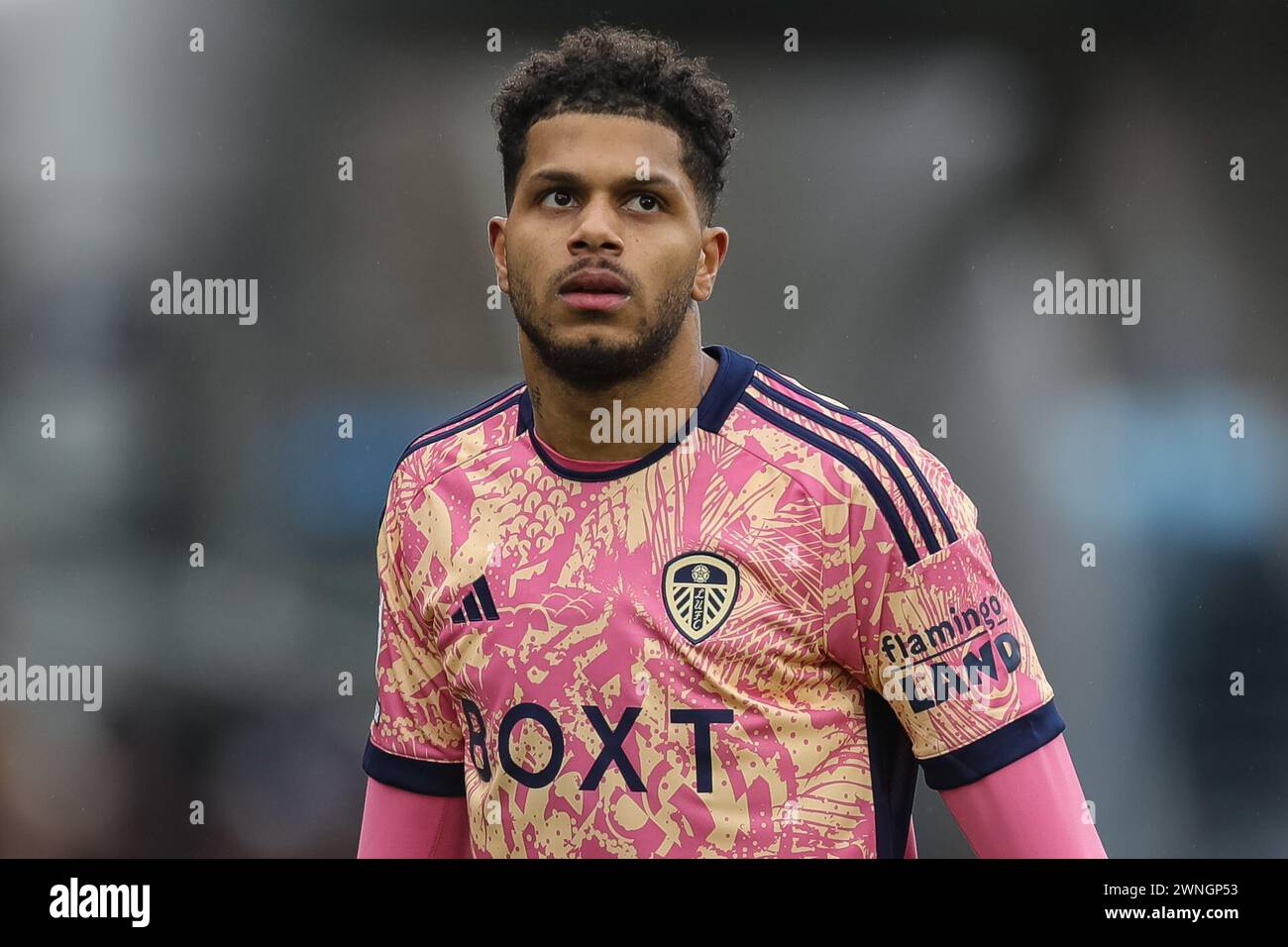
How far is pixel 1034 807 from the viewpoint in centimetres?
215

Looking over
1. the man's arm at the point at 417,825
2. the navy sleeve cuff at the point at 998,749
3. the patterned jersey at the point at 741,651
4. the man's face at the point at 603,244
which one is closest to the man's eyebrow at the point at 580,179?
the man's face at the point at 603,244

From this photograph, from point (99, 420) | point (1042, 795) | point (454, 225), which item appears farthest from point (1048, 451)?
point (99, 420)

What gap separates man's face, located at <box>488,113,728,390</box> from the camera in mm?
2195

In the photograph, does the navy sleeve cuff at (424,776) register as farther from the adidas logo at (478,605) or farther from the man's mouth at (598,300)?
the man's mouth at (598,300)

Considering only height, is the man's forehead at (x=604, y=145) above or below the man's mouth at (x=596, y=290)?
above

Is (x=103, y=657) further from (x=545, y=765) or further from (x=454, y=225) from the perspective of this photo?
(x=545, y=765)

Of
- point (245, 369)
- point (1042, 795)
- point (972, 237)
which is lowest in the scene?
point (1042, 795)

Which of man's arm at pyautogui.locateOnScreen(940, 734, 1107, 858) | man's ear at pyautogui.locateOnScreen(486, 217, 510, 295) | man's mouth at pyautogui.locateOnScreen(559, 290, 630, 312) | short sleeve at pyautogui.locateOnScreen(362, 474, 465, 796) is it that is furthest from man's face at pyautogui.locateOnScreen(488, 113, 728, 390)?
man's arm at pyautogui.locateOnScreen(940, 734, 1107, 858)

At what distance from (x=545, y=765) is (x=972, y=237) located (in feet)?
Answer: 12.0

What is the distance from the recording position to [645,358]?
225 centimetres

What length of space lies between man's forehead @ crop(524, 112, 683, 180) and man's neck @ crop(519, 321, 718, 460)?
1.01ft

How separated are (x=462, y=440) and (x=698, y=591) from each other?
618 millimetres

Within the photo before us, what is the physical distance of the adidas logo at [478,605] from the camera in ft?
7.47

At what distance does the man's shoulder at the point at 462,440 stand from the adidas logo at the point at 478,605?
0.28m
